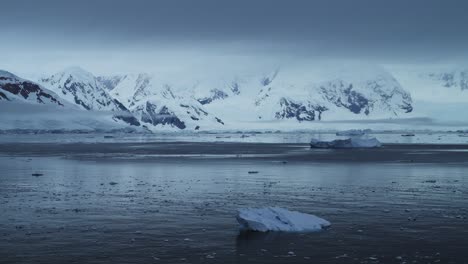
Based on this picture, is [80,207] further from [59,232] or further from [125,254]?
[125,254]

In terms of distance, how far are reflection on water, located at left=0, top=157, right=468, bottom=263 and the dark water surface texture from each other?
0.13 ft

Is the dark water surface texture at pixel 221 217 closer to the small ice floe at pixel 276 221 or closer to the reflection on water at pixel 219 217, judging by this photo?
the reflection on water at pixel 219 217

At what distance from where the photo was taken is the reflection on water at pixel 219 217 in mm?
19672

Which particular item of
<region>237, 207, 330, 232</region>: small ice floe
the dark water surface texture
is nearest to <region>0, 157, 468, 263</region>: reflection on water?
the dark water surface texture

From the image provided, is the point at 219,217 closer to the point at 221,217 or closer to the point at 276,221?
the point at 221,217

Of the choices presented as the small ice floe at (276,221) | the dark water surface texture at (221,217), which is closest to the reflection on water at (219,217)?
the dark water surface texture at (221,217)

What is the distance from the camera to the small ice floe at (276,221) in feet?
75.5

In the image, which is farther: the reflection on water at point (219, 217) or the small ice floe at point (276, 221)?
the small ice floe at point (276, 221)

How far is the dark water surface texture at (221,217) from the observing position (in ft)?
64.3

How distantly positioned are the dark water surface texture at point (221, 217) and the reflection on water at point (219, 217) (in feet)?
0.13

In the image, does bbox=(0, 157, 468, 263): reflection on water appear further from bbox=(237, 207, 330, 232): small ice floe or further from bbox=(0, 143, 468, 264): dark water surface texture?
bbox=(237, 207, 330, 232): small ice floe

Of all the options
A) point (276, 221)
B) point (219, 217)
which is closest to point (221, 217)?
point (219, 217)

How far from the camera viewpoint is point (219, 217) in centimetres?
2600

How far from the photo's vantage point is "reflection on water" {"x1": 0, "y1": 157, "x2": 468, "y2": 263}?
64.5 feet
